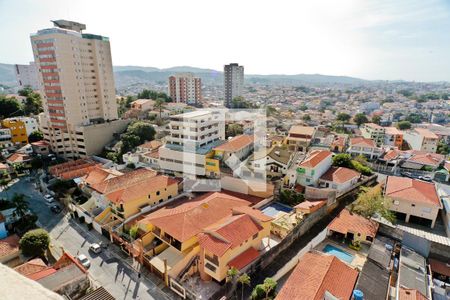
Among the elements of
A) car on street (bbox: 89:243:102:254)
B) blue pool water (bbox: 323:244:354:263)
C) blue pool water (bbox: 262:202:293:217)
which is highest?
blue pool water (bbox: 262:202:293:217)

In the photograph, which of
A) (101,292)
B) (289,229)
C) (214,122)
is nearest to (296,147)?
(214,122)

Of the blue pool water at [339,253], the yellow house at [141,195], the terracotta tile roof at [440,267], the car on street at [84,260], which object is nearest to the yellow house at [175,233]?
the yellow house at [141,195]

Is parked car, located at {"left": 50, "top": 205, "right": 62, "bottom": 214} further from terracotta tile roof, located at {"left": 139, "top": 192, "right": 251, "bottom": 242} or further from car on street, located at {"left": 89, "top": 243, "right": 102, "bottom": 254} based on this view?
terracotta tile roof, located at {"left": 139, "top": 192, "right": 251, "bottom": 242}

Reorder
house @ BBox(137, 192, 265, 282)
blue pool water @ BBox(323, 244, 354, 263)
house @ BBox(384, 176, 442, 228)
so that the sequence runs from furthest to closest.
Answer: house @ BBox(384, 176, 442, 228), blue pool water @ BBox(323, 244, 354, 263), house @ BBox(137, 192, 265, 282)

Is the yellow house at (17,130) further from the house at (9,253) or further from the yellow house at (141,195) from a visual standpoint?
the yellow house at (141,195)

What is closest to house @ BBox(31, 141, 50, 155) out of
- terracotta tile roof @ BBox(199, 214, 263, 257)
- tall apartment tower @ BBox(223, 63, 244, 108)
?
terracotta tile roof @ BBox(199, 214, 263, 257)

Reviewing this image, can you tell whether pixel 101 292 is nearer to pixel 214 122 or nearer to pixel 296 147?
pixel 214 122
